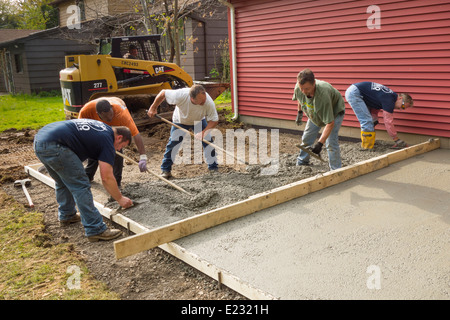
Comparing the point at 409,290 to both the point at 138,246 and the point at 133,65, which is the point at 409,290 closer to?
the point at 138,246

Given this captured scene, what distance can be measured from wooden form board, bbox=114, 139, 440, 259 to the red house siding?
125 cm

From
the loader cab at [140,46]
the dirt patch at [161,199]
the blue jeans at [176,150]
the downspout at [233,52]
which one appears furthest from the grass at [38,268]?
the downspout at [233,52]

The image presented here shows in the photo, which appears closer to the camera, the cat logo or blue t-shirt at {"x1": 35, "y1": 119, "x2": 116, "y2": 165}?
blue t-shirt at {"x1": 35, "y1": 119, "x2": 116, "y2": 165}

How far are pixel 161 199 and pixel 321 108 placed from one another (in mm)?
2321

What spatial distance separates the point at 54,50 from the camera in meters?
19.4

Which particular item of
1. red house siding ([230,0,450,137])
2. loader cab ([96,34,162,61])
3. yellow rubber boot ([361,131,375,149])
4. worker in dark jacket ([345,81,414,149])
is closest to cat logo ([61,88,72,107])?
loader cab ([96,34,162,61])

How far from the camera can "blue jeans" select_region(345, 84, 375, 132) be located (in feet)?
20.5

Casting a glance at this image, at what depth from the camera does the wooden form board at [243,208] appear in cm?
317

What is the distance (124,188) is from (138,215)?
1044mm

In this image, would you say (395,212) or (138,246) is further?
(395,212)

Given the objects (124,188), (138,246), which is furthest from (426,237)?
(124,188)

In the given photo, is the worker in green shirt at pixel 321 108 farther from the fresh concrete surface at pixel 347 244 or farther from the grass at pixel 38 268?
the grass at pixel 38 268

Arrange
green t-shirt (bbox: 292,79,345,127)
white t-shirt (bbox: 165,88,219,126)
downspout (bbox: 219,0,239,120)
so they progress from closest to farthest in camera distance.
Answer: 1. green t-shirt (bbox: 292,79,345,127)
2. white t-shirt (bbox: 165,88,219,126)
3. downspout (bbox: 219,0,239,120)

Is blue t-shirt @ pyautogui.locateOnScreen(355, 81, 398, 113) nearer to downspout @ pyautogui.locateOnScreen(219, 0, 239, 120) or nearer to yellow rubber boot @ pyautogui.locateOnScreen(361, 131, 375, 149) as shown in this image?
yellow rubber boot @ pyautogui.locateOnScreen(361, 131, 375, 149)
